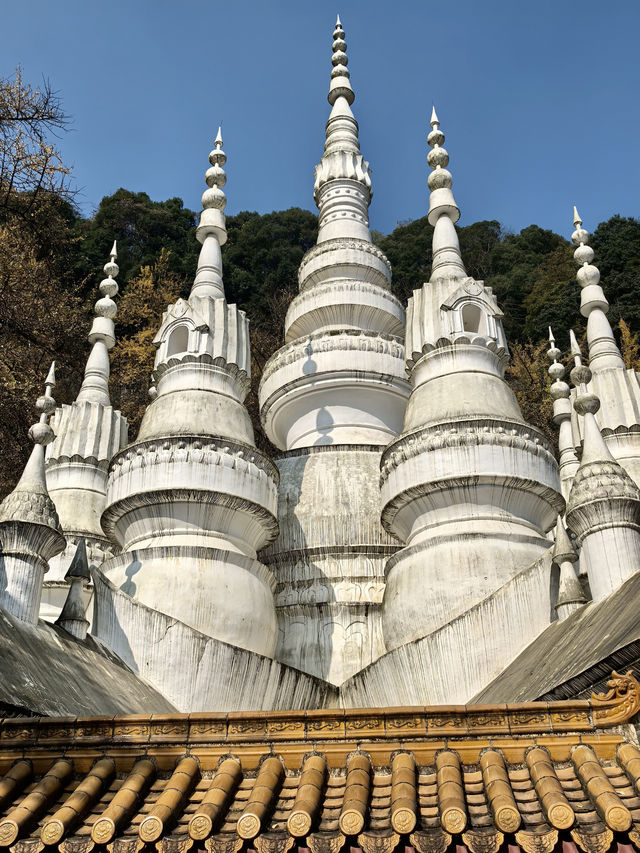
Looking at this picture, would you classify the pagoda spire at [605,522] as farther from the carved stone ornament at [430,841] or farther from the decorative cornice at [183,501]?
the carved stone ornament at [430,841]

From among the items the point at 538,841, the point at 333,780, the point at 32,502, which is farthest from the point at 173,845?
the point at 32,502

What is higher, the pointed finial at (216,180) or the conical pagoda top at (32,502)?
the pointed finial at (216,180)

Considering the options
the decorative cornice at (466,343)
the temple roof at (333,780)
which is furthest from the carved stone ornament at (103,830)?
the decorative cornice at (466,343)

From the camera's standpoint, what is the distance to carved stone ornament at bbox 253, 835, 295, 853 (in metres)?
5.27

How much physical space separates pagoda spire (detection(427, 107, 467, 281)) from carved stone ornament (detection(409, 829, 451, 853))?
14571mm

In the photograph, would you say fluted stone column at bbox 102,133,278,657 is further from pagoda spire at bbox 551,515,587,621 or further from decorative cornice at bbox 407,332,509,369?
pagoda spire at bbox 551,515,587,621

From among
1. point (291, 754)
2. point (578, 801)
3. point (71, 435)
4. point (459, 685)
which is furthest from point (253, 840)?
point (71, 435)

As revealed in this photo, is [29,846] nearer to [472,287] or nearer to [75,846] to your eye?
[75,846]

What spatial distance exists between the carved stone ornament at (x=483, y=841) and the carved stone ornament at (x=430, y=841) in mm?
114

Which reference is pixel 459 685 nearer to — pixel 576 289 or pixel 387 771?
pixel 387 771

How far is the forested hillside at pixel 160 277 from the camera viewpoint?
74.2ft

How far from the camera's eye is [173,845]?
17.6 feet

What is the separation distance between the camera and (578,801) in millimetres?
5480

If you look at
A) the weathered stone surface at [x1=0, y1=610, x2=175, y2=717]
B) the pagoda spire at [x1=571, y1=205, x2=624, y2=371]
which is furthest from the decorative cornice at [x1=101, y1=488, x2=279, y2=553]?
the pagoda spire at [x1=571, y1=205, x2=624, y2=371]
